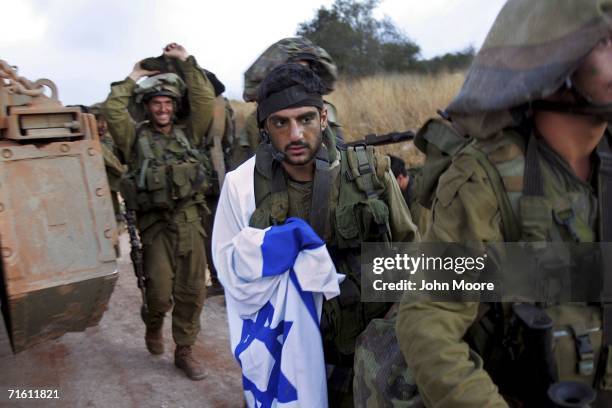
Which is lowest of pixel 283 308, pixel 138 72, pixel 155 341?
pixel 155 341

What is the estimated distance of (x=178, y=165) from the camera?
495cm

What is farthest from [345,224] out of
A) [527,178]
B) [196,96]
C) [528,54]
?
[196,96]

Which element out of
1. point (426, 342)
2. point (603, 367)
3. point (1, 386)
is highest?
point (426, 342)

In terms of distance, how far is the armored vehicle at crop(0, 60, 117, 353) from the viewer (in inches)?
107

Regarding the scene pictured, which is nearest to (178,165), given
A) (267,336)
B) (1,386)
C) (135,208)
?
(135,208)

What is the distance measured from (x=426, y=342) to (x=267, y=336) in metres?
1.25

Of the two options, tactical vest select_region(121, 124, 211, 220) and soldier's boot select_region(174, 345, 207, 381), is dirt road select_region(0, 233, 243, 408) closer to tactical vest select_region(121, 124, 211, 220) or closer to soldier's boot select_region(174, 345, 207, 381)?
soldier's boot select_region(174, 345, 207, 381)

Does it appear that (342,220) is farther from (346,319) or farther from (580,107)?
(580,107)

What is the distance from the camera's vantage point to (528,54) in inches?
61.1

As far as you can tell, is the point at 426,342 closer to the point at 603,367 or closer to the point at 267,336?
the point at 603,367

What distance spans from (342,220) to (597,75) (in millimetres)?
1568

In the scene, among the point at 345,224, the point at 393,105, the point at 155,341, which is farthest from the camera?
the point at 393,105

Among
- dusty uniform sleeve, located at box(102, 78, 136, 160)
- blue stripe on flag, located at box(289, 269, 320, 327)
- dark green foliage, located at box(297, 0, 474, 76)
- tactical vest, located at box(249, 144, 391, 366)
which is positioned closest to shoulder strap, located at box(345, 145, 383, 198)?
tactical vest, located at box(249, 144, 391, 366)

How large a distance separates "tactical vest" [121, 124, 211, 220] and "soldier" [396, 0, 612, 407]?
3477 millimetres
